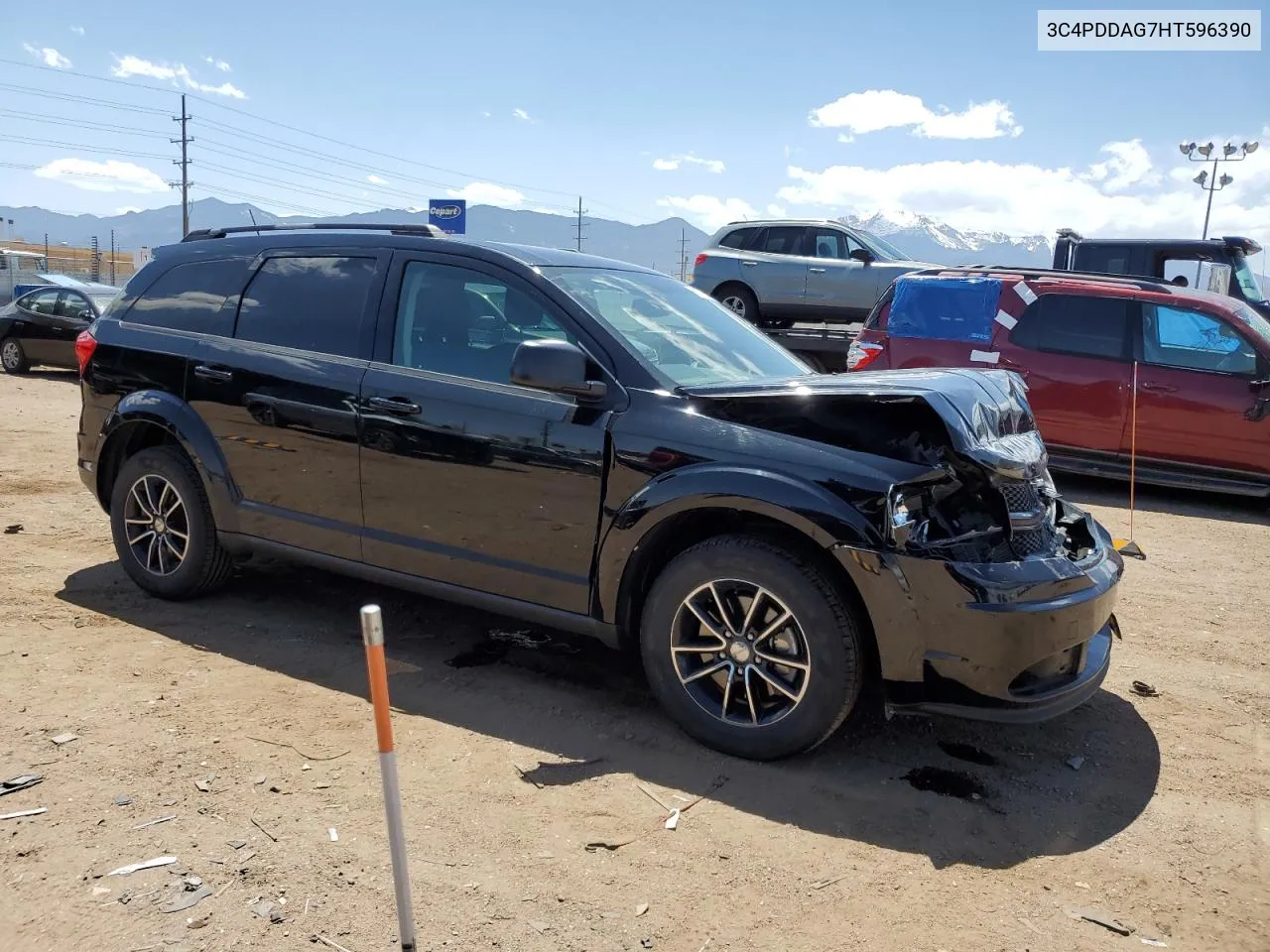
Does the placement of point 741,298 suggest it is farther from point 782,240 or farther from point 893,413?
point 893,413

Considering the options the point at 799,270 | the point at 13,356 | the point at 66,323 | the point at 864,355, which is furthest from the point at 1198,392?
the point at 13,356

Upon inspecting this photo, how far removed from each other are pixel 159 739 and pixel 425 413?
156 cm

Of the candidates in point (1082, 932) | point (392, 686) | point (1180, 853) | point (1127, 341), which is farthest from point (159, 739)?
point (1127, 341)

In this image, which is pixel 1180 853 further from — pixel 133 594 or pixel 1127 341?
pixel 1127 341

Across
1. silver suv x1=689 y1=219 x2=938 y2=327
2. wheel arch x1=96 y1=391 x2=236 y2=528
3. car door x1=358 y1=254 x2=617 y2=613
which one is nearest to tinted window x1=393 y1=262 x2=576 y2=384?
car door x1=358 y1=254 x2=617 y2=613

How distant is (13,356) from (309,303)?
1519 cm

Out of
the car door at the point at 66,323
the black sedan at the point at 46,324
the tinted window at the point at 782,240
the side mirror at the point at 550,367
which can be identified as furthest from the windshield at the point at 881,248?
the car door at the point at 66,323

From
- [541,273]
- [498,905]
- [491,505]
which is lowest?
[498,905]

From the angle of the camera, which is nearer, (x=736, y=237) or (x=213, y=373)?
(x=213, y=373)

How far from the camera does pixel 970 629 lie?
309 cm

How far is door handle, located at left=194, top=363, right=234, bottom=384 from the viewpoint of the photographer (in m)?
4.63

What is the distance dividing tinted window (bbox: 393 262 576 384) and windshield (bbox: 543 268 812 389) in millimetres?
199

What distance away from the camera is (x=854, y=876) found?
281 cm

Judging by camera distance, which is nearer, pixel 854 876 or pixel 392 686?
pixel 854 876
